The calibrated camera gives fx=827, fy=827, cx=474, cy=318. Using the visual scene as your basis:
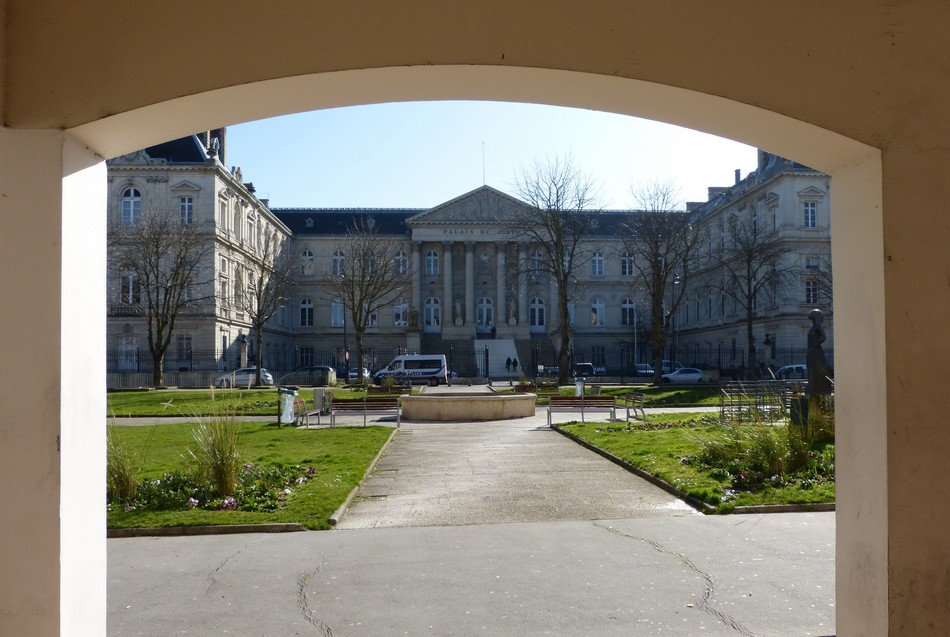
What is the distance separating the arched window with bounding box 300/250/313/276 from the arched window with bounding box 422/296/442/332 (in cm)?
1195

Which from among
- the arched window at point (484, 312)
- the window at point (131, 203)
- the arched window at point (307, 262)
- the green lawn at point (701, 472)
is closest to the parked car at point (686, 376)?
the arched window at point (484, 312)

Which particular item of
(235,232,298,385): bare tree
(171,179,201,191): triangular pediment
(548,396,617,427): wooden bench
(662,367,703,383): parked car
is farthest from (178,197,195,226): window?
(548,396,617,427): wooden bench

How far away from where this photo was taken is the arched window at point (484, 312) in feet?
268

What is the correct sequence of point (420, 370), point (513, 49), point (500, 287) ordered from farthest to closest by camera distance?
point (500, 287) < point (420, 370) < point (513, 49)

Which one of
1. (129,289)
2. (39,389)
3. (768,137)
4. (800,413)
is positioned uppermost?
(129,289)

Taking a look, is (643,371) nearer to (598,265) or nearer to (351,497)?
(598,265)

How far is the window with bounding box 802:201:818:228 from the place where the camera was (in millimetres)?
58688

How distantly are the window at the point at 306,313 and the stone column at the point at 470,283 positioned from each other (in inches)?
601

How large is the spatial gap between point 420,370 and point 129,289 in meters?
17.8

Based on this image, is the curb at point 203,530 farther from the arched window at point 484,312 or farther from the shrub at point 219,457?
the arched window at point 484,312

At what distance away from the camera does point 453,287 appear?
81.8 meters

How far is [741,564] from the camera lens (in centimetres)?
677

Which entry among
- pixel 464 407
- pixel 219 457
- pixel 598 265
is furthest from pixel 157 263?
pixel 598 265

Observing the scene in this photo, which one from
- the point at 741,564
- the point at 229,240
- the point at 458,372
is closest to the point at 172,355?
the point at 229,240
